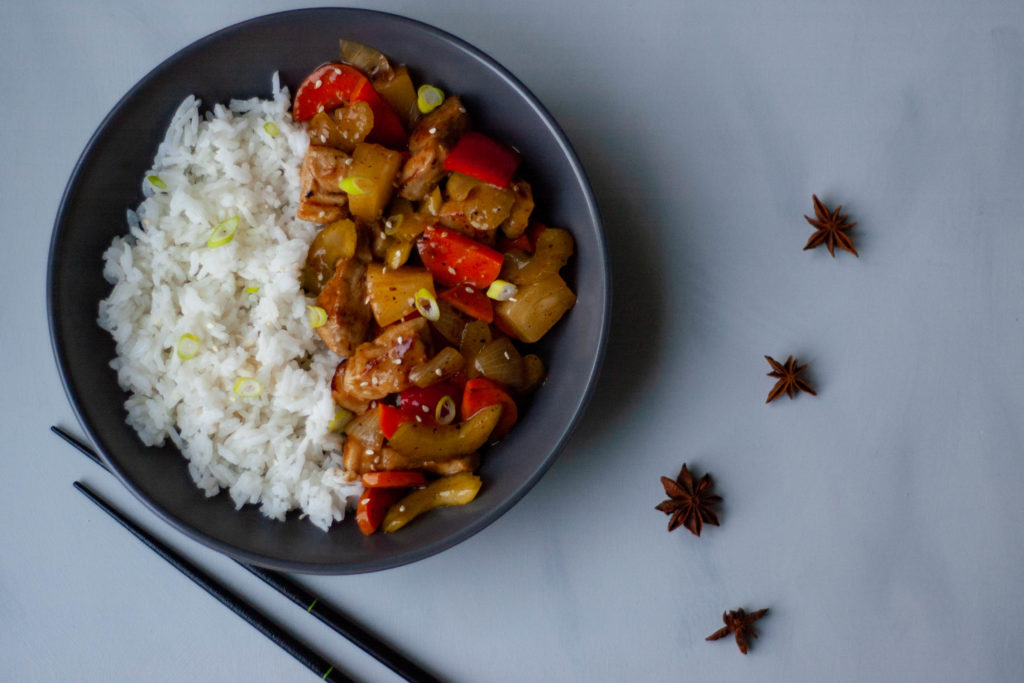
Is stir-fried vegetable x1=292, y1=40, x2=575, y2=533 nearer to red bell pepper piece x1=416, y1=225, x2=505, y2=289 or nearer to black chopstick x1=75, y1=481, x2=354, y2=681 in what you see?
red bell pepper piece x1=416, y1=225, x2=505, y2=289

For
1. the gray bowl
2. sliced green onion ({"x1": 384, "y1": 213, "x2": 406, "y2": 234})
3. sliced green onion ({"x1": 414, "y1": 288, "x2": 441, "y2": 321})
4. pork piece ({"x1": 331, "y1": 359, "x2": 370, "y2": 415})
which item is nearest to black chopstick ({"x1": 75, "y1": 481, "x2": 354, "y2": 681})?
the gray bowl

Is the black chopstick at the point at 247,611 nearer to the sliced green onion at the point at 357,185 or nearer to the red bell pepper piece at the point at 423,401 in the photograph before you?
the red bell pepper piece at the point at 423,401

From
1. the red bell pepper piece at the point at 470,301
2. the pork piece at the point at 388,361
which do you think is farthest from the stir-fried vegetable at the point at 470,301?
the pork piece at the point at 388,361

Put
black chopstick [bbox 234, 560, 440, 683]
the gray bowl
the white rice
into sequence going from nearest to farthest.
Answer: the gray bowl < the white rice < black chopstick [bbox 234, 560, 440, 683]

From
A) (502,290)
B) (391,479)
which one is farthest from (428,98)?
(391,479)

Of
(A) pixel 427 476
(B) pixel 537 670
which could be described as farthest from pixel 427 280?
(B) pixel 537 670

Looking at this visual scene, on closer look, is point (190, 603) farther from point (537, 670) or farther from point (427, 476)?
point (537, 670)
